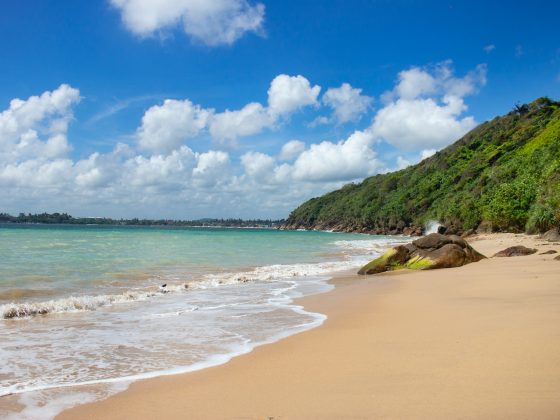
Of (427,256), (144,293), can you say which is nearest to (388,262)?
(427,256)

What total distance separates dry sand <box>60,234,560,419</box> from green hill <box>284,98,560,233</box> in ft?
84.9

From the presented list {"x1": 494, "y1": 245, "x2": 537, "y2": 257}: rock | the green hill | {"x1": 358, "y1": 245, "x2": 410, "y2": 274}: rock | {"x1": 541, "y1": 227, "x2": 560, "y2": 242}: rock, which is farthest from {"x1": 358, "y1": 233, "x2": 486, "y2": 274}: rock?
the green hill

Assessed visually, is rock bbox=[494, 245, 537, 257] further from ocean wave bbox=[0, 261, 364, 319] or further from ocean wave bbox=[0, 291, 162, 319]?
ocean wave bbox=[0, 291, 162, 319]

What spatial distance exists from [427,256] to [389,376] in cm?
1607

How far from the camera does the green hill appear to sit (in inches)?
1730

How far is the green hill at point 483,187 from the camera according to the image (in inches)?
1730

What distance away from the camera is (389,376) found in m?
5.00

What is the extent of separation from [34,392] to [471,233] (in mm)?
61587

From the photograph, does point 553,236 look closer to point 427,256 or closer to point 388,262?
point 427,256

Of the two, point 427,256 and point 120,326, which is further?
point 427,256

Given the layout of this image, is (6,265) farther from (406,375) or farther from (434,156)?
(434,156)

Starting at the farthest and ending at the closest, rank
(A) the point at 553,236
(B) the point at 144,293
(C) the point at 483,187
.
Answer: (C) the point at 483,187 → (A) the point at 553,236 → (B) the point at 144,293

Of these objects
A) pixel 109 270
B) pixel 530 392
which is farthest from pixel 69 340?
pixel 109 270

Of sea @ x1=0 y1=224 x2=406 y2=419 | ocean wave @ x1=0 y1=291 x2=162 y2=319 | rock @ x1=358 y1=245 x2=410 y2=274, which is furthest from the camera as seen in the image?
rock @ x1=358 y1=245 x2=410 y2=274
